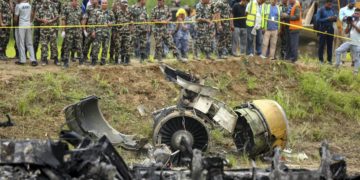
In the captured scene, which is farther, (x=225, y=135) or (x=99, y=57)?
(x=99, y=57)

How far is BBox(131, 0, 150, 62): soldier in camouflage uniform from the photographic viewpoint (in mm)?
21453

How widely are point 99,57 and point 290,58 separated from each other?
221 inches

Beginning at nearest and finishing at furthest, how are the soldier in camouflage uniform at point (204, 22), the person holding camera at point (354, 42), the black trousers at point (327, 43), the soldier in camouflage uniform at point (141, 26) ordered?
1. the soldier in camouflage uniform at point (141, 26)
2. the soldier in camouflage uniform at point (204, 22)
3. the person holding camera at point (354, 42)
4. the black trousers at point (327, 43)

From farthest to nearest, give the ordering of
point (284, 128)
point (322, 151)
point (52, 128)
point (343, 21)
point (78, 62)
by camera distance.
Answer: point (343, 21) < point (78, 62) < point (52, 128) < point (284, 128) < point (322, 151)

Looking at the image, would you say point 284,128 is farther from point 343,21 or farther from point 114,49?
point 343,21

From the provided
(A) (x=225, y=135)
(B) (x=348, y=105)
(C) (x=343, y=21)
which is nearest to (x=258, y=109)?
(A) (x=225, y=135)

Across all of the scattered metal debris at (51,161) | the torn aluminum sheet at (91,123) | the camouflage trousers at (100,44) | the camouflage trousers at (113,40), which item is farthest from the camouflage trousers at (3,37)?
the scattered metal debris at (51,161)

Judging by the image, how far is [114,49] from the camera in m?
21.2

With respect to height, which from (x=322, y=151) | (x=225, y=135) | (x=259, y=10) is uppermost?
(x=259, y=10)

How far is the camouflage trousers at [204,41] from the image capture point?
866 inches

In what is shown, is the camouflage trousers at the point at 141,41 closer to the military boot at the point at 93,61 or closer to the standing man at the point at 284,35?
the military boot at the point at 93,61

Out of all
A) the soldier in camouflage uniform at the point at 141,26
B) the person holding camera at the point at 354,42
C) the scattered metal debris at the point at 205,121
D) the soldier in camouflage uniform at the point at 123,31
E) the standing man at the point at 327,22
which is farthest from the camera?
the standing man at the point at 327,22

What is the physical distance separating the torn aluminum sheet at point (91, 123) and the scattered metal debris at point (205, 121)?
82 cm

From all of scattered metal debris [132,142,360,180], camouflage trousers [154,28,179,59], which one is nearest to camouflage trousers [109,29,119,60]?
camouflage trousers [154,28,179,59]
